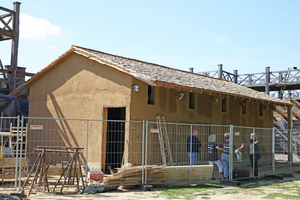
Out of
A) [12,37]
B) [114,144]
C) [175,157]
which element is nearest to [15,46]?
[12,37]

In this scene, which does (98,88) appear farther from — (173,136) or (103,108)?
(173,136)

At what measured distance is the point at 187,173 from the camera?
1139 centimetres

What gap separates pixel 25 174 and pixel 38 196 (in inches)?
109

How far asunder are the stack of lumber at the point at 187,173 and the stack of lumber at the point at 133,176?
0.99 feet

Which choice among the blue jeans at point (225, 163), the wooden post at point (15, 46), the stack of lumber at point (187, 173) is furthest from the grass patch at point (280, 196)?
the wooden post at point (15, 46)

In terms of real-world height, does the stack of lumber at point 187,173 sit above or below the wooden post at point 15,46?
below

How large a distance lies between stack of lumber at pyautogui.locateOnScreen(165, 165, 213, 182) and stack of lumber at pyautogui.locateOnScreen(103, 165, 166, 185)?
11.8 inches

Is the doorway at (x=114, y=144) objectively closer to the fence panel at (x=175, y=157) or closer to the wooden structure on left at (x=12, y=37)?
the fence panel at (x=175, y=157)

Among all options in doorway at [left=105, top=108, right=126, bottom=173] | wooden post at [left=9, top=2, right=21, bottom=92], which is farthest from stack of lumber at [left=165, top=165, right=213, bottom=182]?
wooden post at [left=9, top=2, right=21, bottom=92]

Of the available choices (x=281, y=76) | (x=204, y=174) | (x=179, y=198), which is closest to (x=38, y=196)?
(x=179, y=198)

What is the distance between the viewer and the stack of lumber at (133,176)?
10297 millimetres

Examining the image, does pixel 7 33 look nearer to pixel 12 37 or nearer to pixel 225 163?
pixel 12 37

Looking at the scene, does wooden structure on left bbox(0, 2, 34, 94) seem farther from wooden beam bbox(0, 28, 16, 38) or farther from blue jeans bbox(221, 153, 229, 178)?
blue jeans bbox(221, 153, 229, 178)

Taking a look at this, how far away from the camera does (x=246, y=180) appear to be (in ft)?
42.0
